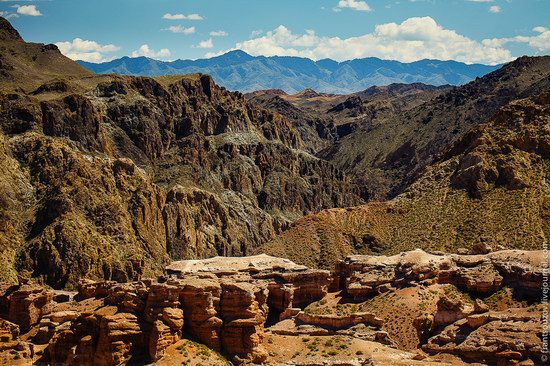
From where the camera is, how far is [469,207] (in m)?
119

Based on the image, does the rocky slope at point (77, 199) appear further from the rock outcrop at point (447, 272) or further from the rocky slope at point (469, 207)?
the rock outcrop at point (447, 272)

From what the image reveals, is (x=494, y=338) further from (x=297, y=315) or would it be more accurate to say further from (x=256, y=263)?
(x=256, y=263)

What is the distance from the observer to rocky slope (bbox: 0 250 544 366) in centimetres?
5403

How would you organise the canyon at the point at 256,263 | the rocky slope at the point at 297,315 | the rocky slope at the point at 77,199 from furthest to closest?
the rocky slope at the point at 77,199, the canyon at the point at 256,263, the rocky slope at the point at 297,315

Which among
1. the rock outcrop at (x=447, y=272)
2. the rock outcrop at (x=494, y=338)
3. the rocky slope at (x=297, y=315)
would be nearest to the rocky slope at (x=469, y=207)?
the rock outcrop at (x=447, y=272)

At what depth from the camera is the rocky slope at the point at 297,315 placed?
54.0 meters

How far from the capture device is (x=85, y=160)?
16562 centimetres

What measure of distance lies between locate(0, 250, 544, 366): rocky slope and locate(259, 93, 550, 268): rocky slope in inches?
1116

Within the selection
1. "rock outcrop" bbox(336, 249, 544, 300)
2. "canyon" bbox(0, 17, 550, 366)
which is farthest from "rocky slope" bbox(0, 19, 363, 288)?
"rock outcrop" bbox(336, 249, 544, 300)

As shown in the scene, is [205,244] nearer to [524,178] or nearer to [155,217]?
[155,217]

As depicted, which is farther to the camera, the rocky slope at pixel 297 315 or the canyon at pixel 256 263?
the canyon at pixel 256 263

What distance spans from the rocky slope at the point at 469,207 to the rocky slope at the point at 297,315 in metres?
28.4

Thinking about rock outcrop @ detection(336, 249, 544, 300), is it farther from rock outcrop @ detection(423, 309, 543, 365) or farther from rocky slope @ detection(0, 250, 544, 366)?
rock outcrop @ detection(423, 309, 543, 365)

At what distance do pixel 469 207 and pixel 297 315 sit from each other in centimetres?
5559
